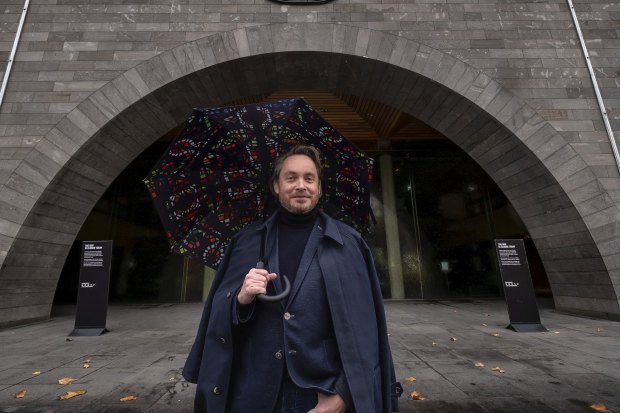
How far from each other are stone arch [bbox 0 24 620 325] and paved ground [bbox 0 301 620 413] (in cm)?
134

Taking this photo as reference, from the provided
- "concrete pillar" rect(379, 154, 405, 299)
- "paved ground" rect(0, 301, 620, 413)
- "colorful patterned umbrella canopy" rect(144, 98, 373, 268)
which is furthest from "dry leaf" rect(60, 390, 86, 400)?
"concrete pillar" rect(379, 154, 405, 299)

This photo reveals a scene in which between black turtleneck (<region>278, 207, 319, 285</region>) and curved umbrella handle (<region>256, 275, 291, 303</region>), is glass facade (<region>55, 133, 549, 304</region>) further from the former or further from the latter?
curved umbrella handle (<region>256, 275, 291, 303</region>)

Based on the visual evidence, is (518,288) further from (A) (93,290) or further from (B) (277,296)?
(A) (93,290)

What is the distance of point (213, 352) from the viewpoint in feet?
4.77

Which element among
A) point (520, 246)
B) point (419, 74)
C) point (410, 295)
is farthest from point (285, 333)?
point (410, 295)

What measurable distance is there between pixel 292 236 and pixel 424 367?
339 centimetres

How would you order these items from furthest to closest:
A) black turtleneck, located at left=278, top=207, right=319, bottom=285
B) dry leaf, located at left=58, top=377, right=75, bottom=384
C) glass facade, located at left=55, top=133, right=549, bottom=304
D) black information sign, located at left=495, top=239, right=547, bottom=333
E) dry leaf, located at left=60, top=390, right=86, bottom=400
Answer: glass facade, located at left=55, top=133, right=549, bottom=304
black information sign, located at left=495, top=239, right=547, bottom=333
dry leaf, located at left=58, top=377, right=75, bottom=384
dry leaf, located at left=60, top=390, right=86, bottom=400
black turtleneck, located at left=278, top=207, right=319, bottom=285

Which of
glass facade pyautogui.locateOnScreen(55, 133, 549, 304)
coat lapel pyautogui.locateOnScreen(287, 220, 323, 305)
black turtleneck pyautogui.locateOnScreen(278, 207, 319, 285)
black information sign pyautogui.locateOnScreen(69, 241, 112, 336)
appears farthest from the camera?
glass facade pyautogui.locateOnScreen(55, 133, 549, 304)

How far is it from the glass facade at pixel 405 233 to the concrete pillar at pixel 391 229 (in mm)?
41

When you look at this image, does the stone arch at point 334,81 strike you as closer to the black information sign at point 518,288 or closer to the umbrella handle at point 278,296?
the black information sign at point 518,288

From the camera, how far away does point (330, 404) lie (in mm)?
1331

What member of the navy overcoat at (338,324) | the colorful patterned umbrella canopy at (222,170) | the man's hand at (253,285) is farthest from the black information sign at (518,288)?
the man's hand at (253,285)

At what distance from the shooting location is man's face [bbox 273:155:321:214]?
5.53 feet

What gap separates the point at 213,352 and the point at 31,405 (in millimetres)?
3015
